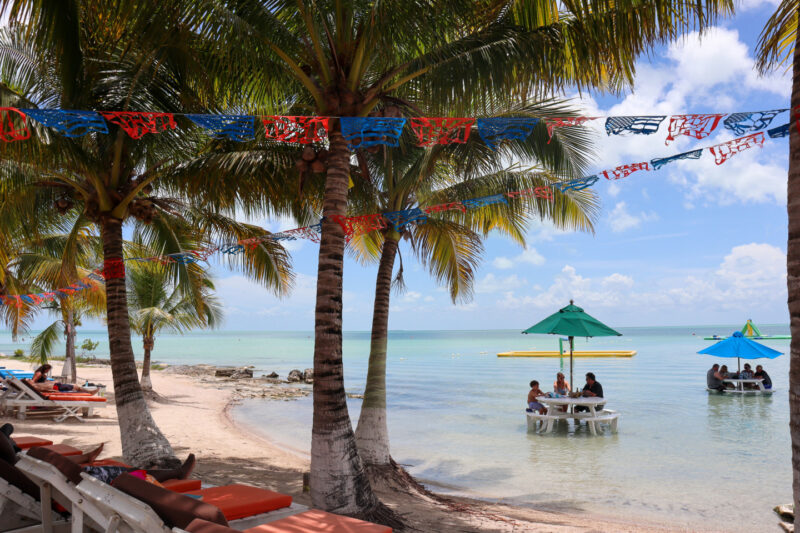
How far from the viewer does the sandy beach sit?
6949mm

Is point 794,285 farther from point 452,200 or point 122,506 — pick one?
point 452,200

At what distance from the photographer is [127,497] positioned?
3.05m

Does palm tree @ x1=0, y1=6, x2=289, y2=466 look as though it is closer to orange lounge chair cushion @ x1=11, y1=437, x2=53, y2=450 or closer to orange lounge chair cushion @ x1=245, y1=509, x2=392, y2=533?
orange lounge chair cushion @ x1=11, y1=437, x2=53, y2=450

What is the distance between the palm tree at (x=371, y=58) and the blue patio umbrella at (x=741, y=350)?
17.5 meters

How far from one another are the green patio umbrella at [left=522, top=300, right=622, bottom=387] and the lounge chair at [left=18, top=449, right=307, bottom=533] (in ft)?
32.2

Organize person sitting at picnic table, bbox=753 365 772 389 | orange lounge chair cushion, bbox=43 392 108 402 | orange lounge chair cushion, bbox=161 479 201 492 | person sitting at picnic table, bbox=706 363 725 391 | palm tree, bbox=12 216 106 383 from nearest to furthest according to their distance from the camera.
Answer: orange lounge chair cushion, bbox=161 479 201 492 < orange lounge chair cushion, bbox=43 392 108 402 < palm tree, bbox=12 216 106 383 < person sitting at picnic table, bbox=753 365 772 389 < person sitting at picnic table, bbox=706 363 725 391

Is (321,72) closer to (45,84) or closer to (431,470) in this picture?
(45,84)

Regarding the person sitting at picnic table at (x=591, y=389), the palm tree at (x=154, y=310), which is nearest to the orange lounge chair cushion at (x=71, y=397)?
the palm tree at (x=154, y=310)

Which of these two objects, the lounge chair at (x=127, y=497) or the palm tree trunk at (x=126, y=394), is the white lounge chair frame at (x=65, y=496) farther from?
the palm tree trunk at (x=126, y=394)

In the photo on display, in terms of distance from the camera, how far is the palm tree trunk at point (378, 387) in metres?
8.83

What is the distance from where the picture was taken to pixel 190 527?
279cm

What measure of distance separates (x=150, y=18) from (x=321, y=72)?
6.29 ft

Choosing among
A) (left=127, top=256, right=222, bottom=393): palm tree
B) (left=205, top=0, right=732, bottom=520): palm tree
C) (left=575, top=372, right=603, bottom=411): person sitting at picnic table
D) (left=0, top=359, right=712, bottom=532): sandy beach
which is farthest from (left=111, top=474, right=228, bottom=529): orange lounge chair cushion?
(left=127, top=256, right=222, bottom=393): palm tree

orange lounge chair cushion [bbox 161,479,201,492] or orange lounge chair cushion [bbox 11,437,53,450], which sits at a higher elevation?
orange lounge chair cushion [bbox 161,479,201,492]
